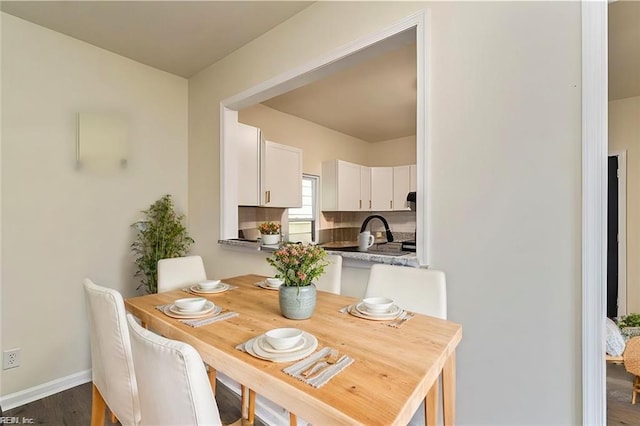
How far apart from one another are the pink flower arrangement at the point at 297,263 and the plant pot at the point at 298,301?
29 millimetres

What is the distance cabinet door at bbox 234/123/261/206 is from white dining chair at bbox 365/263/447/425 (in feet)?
5.67

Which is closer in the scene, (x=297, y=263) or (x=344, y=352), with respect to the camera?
(x=344, y=352)

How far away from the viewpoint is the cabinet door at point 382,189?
16.5ft

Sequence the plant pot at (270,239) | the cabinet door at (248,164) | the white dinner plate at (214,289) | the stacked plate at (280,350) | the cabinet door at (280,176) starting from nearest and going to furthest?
the stacked plate at (280,350), the white dinner plate at (214,289), the plant pot at (270,239), the cabinet door at (248,164), the cabinet door at (280,176)

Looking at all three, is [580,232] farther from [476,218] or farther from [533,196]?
[476,218]

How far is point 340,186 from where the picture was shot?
459cm

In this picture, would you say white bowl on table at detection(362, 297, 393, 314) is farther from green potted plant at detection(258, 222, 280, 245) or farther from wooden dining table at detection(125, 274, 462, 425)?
green potted plant at detection(258, 222, 280, 245)

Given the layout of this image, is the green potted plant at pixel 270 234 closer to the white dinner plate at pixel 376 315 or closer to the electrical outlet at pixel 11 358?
the white dinner plate at pixel 376 315

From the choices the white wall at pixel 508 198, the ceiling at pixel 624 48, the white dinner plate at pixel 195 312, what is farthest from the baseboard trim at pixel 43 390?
the ceiling at pixel 624 48

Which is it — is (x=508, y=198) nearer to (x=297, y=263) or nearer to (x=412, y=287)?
(x=412, y=287)

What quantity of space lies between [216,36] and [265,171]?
1301mm

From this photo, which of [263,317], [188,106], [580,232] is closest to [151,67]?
[188,106]

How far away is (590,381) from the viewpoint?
1.22 m

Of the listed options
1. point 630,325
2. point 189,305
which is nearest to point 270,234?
point 189,305
